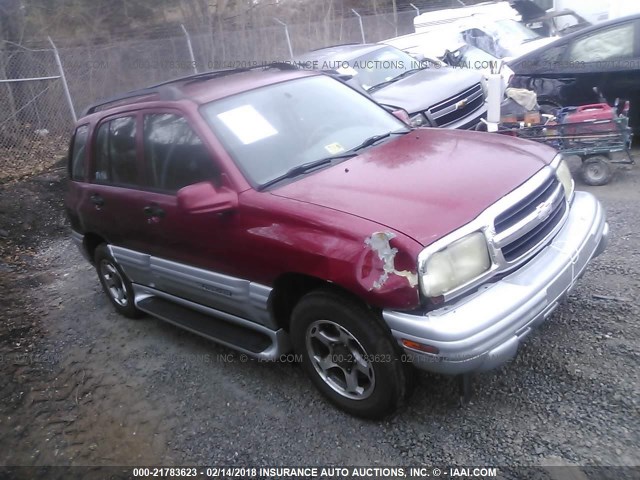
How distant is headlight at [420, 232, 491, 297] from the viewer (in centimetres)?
256

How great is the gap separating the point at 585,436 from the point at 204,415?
2136 millimetres

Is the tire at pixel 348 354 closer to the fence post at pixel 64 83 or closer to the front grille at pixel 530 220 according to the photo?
the front grille at pixel 530 220

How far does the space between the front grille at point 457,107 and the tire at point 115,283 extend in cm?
418

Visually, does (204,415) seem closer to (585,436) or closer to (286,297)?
(286,297)

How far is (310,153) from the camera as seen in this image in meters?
3.47

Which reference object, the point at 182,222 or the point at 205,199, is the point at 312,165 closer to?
the point at 205,199

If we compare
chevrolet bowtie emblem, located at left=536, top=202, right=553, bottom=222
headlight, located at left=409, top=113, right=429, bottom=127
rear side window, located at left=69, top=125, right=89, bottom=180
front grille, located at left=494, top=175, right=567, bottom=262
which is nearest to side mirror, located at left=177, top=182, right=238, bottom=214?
front grille, located at left=494, top=175, right=567, bottom=262

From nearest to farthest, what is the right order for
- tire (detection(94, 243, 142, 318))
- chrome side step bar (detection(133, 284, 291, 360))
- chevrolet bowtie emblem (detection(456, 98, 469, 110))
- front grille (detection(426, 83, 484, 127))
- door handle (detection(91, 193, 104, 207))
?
chrome side step bar (detection(133, 284, 291, 360)) < door handle (detection(91, 193, 104, 207)) < tire (detection(94, 243, 142, 318)) < front grille (detection(426, 83, 484, 127)) < chevrolet bowtie emblem (detection(456, 98, 469, 110))

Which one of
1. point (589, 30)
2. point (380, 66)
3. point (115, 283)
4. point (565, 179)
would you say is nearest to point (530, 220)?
point (565, 179)

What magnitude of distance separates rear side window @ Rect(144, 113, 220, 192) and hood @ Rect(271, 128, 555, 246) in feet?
1.89

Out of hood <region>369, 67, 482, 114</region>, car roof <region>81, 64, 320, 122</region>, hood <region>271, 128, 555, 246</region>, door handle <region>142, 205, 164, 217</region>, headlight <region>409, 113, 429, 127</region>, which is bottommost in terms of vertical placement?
headlight <region>409, 113, 429, 127</region>

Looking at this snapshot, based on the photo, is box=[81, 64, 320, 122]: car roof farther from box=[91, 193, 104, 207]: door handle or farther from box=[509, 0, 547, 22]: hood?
box=[509, 0, 547, 22]: hood

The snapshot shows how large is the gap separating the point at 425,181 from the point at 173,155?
167 cm


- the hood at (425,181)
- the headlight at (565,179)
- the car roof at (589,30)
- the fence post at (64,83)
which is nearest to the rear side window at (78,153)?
the hood at (425,181)
